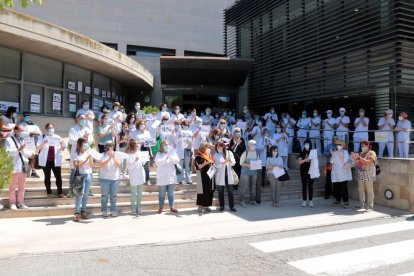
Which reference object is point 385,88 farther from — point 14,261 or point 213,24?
point 213,24

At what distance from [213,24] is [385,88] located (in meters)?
19.7

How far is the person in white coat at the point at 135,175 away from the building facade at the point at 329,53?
9.22 metres

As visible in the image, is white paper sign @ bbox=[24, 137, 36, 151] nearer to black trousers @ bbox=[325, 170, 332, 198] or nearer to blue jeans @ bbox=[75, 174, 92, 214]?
blue jeans @ bbox=[75, 174, 92, 214]

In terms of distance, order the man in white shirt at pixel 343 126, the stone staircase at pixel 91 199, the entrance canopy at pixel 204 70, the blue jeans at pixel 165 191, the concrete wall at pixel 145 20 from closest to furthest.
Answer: the stone staircase at pixel 91 199
the blue jeans at pixel 165 191
the man in white shirt at pixel 343 126
the entrance canopy at pixel 204 70
the concrete wall at pixel 145 20

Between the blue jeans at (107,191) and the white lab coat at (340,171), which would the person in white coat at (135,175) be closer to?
the blue jeans at (107,191)

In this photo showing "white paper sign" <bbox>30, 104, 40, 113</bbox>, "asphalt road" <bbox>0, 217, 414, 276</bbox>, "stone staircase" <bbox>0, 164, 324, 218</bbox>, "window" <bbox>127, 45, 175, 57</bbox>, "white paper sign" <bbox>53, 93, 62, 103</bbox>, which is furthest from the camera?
"window" <bbox>127, 45, 175, 57</bbox>

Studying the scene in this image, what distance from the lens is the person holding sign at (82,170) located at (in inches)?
334

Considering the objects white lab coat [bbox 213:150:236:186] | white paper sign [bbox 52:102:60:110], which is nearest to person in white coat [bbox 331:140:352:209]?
white lab coat [bbox 213:150:236:186]

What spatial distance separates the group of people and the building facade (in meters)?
2.01

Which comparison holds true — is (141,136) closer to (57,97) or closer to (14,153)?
(14,153)

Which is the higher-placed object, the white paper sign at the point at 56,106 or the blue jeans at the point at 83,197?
the white paper sign at the point at 56,106

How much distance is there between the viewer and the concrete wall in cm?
2694

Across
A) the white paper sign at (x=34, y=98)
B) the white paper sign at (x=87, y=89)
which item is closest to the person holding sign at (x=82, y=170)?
the white paper sign at (x=34, y=98)

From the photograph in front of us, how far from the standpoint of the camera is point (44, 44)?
1185cm
